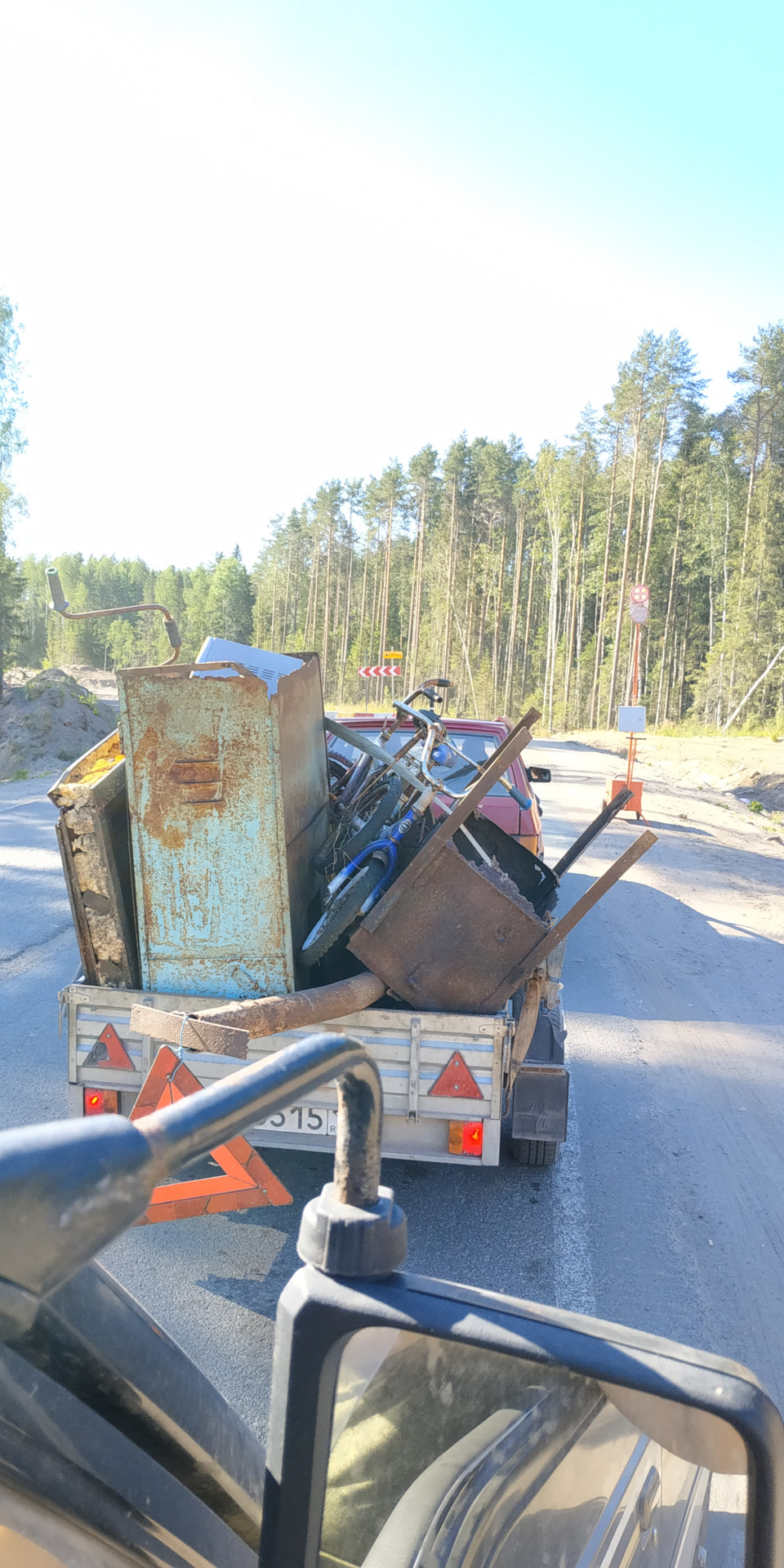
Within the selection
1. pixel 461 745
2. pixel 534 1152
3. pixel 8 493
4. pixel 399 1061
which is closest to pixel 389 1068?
pixel 399 1061

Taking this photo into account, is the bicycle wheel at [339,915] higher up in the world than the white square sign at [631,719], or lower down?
lower down

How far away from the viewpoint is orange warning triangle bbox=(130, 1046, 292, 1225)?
3.36 meters

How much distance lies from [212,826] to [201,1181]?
125 centimetres

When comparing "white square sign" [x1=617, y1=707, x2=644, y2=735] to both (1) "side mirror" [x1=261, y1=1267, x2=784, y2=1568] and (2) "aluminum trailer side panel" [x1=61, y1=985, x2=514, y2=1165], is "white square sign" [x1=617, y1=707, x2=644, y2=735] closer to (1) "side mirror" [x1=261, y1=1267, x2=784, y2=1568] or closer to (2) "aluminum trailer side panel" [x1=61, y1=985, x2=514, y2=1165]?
(2) "aluminum trailer side panel" [x1=61, y1=985, x2=514, y2=1165]

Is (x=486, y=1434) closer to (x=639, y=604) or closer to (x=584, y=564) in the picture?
(x=639, y=604)

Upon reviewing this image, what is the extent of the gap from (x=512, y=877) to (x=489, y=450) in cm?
6682

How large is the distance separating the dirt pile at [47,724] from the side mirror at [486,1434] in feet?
74.3

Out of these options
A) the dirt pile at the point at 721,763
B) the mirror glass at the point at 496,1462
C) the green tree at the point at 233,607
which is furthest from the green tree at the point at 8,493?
the green tree at the point at 233,607

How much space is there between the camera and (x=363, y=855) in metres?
4.15

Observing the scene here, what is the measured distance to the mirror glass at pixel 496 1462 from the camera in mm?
1062

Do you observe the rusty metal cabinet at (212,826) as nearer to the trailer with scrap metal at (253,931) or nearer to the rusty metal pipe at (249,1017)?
the trailer with scrap metal at (253,931)

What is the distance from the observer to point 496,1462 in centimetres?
131

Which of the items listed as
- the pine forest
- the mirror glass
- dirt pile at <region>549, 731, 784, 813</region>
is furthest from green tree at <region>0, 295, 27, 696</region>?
the mirror glass

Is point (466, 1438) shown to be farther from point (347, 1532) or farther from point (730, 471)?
point (730, 471)
